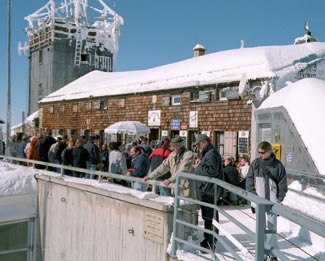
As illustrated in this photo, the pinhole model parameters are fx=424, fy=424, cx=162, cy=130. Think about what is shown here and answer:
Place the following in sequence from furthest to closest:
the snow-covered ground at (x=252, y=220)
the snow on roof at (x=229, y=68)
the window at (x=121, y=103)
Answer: the window at (x=121, y=103), the snow on roof at (x=229, y=68), the snow-covered ground at (x=252, y=220)

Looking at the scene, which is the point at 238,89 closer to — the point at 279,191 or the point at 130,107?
the point at 130,107

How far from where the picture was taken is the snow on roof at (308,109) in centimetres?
892

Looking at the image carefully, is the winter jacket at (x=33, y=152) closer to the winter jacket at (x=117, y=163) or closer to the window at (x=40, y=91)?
the winter jacket at (x=117, y=163)

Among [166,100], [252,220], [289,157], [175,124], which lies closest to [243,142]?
[175,124]

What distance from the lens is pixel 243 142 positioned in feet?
53.6

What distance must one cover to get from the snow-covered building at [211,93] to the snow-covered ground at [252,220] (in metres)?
7.24

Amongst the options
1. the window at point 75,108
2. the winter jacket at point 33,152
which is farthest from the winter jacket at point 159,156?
the window at point 75,108

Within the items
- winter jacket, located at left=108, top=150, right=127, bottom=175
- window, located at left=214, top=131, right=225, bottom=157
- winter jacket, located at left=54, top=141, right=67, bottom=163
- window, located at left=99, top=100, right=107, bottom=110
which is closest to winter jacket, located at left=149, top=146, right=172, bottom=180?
winter jacket, located at left=108, top=150, right=127, bottom=175

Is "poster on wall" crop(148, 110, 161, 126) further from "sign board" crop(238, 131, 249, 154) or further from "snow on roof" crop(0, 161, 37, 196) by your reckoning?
"snow on roof" crop(0, 161, 37, 196)

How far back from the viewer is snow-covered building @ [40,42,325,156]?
16.0 meters

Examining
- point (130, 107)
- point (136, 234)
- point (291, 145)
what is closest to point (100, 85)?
point (130, 107)

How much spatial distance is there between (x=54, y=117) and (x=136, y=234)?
24785 mm

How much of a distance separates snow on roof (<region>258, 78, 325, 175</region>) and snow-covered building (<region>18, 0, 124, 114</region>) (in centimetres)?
2980

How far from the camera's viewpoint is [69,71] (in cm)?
3881
